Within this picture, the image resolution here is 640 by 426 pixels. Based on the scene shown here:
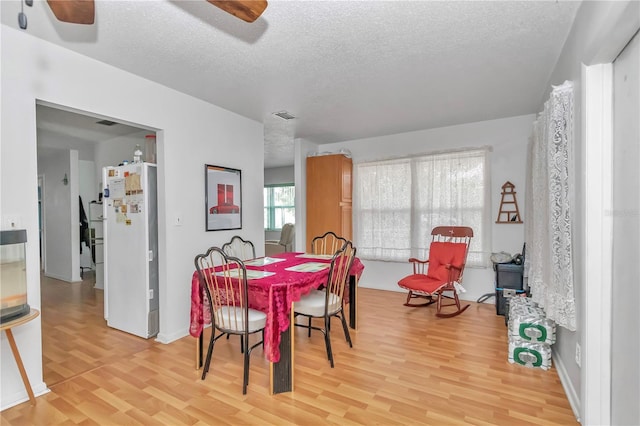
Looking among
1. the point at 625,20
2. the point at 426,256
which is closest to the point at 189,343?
the point at 426,256

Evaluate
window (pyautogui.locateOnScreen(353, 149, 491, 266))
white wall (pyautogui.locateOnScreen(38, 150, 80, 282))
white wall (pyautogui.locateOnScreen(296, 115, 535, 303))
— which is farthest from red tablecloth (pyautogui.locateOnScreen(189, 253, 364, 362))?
white wall (pyautogui.locateOnScreen(38, 150, 80, 282))

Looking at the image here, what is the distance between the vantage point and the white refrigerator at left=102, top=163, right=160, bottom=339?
3.20 metres

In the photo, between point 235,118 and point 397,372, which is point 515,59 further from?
point 235,118

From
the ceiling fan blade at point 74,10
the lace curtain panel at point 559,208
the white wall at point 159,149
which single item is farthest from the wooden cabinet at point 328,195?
the ceiling fan blade at point 74,10

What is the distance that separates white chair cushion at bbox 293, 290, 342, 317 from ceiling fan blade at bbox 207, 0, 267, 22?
209cm

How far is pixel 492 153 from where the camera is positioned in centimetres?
439

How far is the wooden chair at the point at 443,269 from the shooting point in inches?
151

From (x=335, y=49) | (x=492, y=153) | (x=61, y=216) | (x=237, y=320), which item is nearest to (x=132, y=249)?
(x=237, y=320)

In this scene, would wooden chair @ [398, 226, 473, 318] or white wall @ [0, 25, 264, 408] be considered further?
wooden chair @ [398, 226, 473, 318]

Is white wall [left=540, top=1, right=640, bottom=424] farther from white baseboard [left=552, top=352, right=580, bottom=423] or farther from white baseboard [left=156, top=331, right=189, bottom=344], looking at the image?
white baseboard [left=156, top=331, right=189, bottom=344]

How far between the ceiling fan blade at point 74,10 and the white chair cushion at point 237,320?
1860 mm

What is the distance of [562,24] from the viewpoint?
2.14 m

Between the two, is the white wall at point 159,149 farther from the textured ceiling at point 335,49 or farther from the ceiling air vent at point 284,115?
the ceiling air vent at point 284,115

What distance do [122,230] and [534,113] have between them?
511 cm
